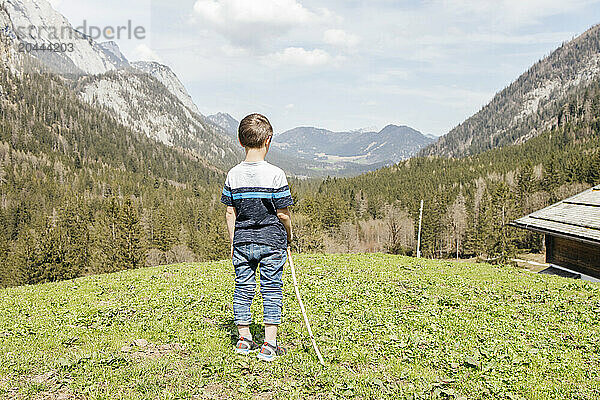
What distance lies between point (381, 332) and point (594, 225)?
58.8ft

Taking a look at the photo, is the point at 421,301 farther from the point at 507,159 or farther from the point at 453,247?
the point at 507,159

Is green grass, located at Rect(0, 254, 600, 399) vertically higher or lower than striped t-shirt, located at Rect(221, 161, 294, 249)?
lower

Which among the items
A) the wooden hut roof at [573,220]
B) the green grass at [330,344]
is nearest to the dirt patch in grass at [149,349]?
the green grass at [330,344]

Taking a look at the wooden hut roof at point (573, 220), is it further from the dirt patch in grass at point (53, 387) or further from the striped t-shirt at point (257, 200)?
the dirt patch in grass at point (53, 387)

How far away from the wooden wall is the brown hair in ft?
66.5

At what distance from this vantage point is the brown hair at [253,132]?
6.45 meters

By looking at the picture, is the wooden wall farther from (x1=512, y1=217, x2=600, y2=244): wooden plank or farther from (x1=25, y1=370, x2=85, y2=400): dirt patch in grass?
(x1=25, y1=370, x2=85, y2=400): dirt patch in grass

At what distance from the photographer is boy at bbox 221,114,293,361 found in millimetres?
6449

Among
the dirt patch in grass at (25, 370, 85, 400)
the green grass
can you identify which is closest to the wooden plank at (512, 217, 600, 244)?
the green grass

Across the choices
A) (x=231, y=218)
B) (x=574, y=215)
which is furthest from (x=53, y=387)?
(x=574, y=215)

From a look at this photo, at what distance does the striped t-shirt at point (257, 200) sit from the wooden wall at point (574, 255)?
1992 cm

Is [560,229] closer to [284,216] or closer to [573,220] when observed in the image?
[573,220]

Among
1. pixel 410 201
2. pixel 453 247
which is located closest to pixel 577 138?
pixel 410 201

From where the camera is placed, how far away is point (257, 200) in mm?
6480
